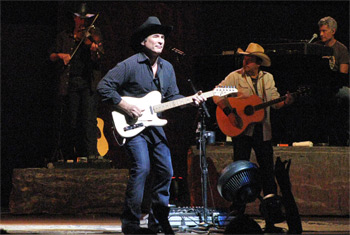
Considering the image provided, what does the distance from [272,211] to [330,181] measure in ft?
7.93

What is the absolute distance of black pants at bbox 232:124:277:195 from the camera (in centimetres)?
667

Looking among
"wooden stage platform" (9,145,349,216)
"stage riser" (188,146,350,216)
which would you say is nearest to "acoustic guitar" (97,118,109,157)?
"wooden stage platform" (9,145,349,216)

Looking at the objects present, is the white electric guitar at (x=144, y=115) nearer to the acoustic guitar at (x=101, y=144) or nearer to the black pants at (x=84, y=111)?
the black pants at (x=84, y=111)

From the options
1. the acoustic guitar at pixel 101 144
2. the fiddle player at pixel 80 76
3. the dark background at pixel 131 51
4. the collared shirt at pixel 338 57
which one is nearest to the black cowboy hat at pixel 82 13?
the fiddle player at pixel 80 76

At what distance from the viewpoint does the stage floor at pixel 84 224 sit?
6152mm

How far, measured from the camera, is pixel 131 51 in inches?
371

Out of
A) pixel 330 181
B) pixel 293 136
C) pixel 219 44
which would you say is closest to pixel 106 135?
pixel 219 44

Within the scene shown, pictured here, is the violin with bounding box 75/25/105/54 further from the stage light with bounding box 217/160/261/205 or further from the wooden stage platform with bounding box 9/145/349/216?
the stage light with bounding box 217/160/261/205

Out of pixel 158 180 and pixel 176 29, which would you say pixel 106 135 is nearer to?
pixel 176 29

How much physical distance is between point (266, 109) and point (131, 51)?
3.27 meters

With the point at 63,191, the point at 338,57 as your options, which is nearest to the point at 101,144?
the point at 63,191

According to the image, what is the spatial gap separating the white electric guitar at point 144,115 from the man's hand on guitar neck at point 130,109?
54mm

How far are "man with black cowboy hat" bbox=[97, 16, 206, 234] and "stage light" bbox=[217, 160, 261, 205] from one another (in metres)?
0.63

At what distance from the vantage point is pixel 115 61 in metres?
9.40
